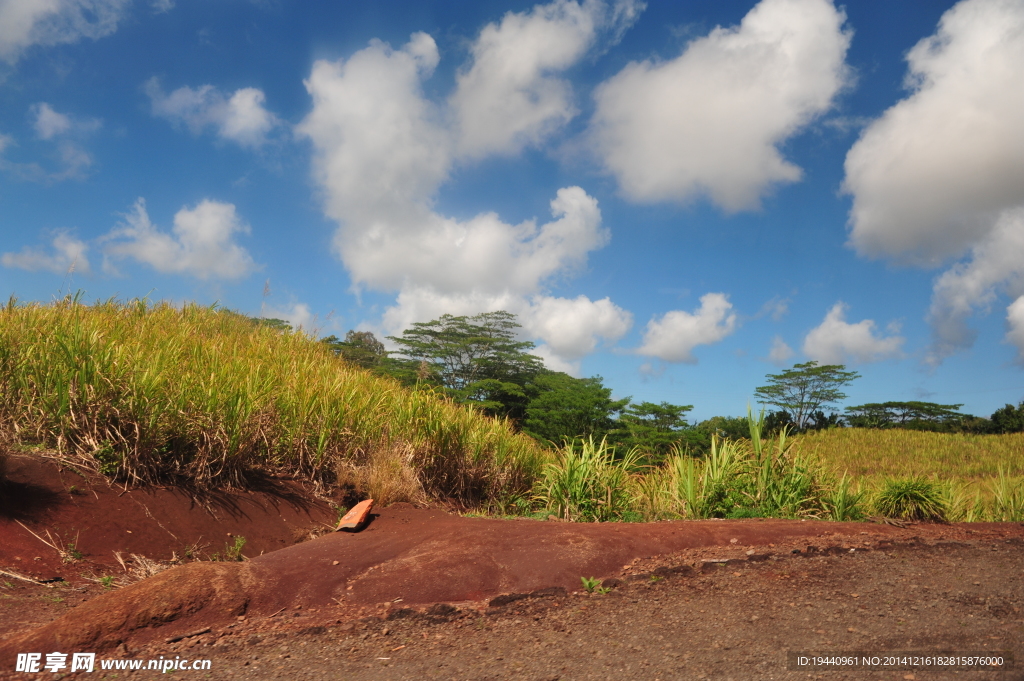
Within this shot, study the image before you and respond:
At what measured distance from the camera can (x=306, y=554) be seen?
4504 millimetres

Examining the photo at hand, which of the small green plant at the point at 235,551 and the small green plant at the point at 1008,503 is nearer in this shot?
the small green plant at the point at 235,551

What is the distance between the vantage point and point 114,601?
3365mm

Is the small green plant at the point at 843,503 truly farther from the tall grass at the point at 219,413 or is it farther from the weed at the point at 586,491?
the tall grass at the point at 219,413

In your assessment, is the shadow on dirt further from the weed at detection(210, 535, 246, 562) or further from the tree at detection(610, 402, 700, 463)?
the tree at detection(610, 402, 700, 463)

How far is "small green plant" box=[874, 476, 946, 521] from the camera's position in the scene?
6.85 meters

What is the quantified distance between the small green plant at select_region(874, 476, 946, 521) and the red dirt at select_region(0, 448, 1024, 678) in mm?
1265

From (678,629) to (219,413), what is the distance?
4.92 metres

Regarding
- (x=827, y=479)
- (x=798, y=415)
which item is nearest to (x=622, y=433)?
(x=827, y=479)

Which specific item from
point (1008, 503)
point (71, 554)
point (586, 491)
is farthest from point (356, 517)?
point (1008, 503)

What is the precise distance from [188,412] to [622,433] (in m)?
9.65

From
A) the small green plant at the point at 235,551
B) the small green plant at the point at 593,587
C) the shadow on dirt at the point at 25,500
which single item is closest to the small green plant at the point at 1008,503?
the small green plant at the point at 593,587

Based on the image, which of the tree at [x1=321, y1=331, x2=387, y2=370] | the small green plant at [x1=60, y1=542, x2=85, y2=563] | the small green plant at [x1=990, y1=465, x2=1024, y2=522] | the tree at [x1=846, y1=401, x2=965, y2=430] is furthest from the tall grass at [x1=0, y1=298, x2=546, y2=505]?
the tree at [x1=846, y1=401, x2=965, y2=430]

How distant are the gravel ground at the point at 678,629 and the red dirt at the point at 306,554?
0.13 meters

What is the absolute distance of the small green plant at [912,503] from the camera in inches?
270
